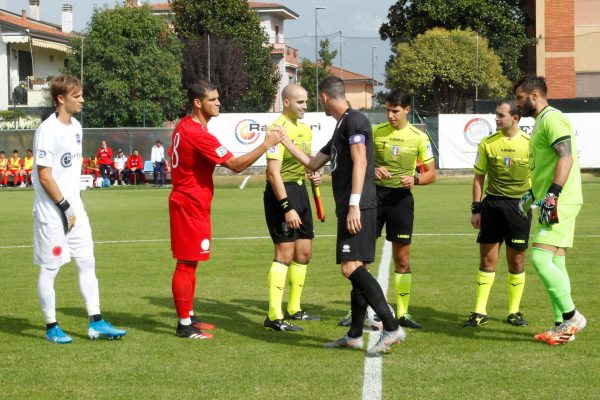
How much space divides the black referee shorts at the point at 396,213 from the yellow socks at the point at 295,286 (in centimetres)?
90

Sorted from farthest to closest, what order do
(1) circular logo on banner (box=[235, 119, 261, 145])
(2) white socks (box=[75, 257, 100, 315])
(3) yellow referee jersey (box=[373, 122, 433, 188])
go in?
1. (1) circular logo on banner (box=[235, 119, 261, 145])
2. (3) yellow referee jersey (box=[373, 122, 433, 188])
3. (2) white socks (box=[75, 257, 100, 315])

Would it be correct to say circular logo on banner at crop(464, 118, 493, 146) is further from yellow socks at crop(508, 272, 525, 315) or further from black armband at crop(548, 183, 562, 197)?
black armband at crop(548, 183, 562, 197)

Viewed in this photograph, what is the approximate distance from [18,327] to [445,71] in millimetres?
40446

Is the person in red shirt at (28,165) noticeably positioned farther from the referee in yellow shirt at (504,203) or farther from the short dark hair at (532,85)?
the short dark hair at (532,85)

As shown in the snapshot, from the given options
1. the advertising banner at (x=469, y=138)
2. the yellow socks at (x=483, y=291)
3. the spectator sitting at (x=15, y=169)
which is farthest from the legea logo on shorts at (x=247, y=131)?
the yellow socks at (x=483, y=291)

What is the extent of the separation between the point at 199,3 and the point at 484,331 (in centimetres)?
5776

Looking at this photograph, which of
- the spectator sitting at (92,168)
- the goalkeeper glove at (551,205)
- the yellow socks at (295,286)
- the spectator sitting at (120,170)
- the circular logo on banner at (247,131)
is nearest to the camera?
the goalkeeper glove at (551,205)

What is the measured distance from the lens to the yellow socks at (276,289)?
8938 mm

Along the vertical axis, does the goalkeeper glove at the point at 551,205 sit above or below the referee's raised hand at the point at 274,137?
below

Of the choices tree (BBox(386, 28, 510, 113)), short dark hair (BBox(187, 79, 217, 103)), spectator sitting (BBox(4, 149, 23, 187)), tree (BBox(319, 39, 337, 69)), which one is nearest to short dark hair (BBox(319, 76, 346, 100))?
short dark hair (BBox(187, 79, 217, 103))

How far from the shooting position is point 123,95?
50.1 metres

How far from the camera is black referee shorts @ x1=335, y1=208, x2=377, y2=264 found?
768 centimetres

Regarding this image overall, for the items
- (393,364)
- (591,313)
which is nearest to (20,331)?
(393,364)

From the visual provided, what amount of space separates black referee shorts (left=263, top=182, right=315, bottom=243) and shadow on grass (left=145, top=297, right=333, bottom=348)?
33.7 inches
